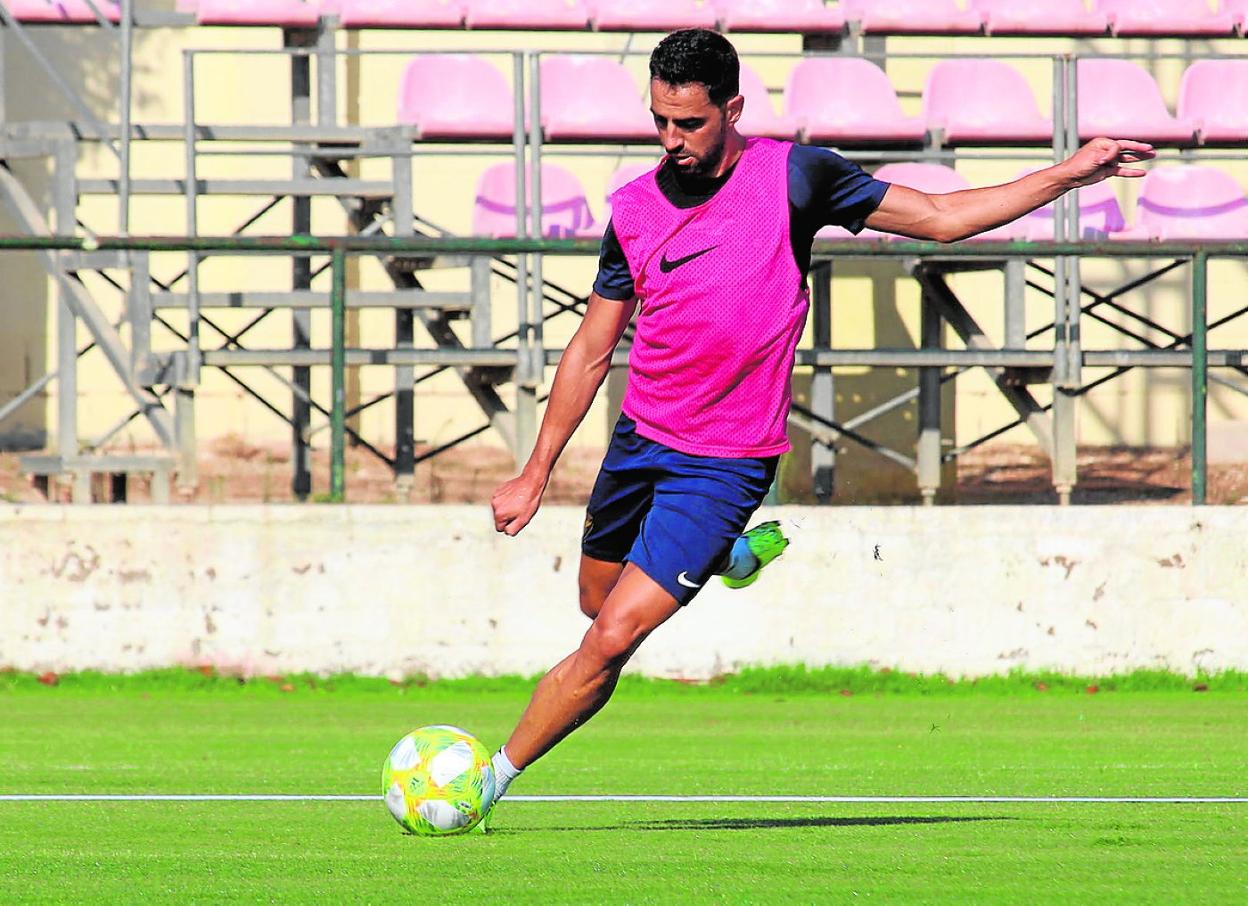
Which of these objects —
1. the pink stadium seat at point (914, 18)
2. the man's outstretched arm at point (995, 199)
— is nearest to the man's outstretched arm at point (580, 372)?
the man's outstretched arm at point (995, 199)

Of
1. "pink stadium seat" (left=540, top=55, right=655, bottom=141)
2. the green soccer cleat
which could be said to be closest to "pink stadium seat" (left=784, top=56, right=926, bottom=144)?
"pink stadium seat" (left=540, top=55, right=655, bottom=141)

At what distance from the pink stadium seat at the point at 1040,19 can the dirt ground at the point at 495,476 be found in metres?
3.49

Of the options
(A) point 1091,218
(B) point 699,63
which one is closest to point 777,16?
(A) point 1091,218

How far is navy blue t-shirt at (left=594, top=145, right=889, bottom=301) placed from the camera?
502 cm

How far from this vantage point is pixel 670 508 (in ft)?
16.5

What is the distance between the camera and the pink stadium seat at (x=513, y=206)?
44.5 feet

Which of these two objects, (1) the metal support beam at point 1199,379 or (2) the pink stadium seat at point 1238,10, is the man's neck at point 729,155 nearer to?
(1) the metal support beam at point 1199,379

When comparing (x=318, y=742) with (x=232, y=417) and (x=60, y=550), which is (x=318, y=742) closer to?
(x=60, y=550)

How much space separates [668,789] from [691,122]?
2.34 m

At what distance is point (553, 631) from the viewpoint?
30.1 feet

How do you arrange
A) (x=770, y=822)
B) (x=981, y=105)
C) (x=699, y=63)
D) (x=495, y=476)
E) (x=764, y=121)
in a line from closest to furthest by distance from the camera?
(x=699, y=63), (x=770, y=822), (x=764, y=121), (x=981, y=105), (x=495, y=476)

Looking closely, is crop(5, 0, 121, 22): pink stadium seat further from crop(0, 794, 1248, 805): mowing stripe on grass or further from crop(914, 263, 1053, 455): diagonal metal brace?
crop(0, 794, 1248, 805): mowing stripe on grass

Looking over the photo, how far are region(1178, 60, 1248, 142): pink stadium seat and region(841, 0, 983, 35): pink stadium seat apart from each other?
5.49 ft

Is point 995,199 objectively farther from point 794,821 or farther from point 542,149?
point 542,149
